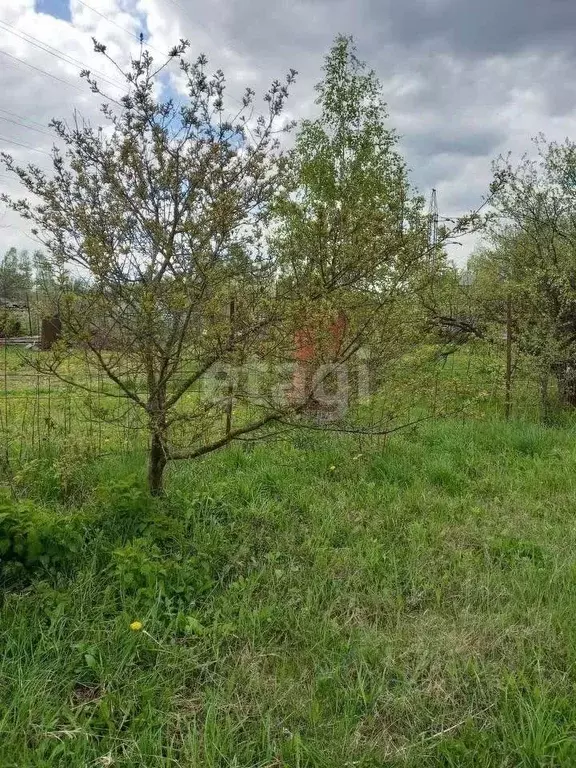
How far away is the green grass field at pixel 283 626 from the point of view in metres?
1.64

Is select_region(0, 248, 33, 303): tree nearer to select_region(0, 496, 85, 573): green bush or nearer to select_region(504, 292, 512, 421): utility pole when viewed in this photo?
select_region(0, 496, 85, 573): green bush

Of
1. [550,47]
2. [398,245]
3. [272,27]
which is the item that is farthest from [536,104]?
[398,245]

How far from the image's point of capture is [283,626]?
226 centimetres

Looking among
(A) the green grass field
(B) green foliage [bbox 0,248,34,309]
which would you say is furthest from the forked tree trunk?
(B) green foliage [bbox 0,248,34,309]

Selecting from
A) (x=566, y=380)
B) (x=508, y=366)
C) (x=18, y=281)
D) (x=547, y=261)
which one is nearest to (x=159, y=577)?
(x=508, y=366)

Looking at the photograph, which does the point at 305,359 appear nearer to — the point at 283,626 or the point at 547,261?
the point at 283,626

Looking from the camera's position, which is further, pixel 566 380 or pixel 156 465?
pixel 566 380

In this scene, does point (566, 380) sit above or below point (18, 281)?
below

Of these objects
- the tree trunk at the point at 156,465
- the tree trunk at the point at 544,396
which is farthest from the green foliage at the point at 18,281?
the tree trunk at the point at 544,396

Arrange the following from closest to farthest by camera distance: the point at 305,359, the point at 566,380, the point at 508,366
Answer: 1. the point at 305,359
2. the point at 508,366
3. the point at 566,380

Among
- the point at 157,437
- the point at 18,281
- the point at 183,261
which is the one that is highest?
the point at 18,281

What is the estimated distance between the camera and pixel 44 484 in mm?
3561

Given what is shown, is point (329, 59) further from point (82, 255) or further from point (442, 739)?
point (442, 739)

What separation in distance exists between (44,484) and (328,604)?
236cm
